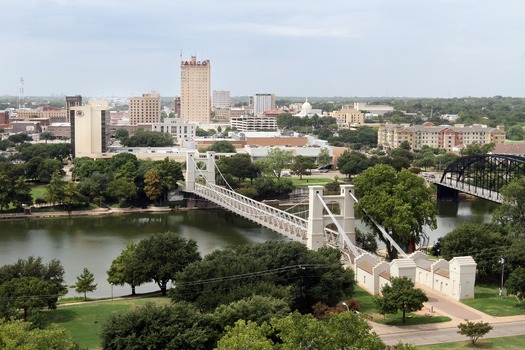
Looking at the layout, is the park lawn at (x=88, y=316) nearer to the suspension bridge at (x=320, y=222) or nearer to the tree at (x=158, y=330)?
the tree at (x=158, y=330)

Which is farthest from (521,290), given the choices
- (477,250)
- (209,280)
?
(209,280)

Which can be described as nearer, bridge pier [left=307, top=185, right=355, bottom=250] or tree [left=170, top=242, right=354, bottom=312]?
tree [left=170, top=242, right=354, bottom=312]

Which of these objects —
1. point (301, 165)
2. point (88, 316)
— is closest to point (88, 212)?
point (301, 165)

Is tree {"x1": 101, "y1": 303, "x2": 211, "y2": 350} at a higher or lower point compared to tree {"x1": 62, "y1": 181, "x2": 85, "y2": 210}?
higher

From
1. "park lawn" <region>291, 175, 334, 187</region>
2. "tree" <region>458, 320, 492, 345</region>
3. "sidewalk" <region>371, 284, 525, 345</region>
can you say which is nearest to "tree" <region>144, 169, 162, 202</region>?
"park lawn" <region>291, 175, 334, 187</region>

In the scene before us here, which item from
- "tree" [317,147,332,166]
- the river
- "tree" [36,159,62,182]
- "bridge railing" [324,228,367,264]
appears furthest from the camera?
A: "tree" [317,147,332,166]

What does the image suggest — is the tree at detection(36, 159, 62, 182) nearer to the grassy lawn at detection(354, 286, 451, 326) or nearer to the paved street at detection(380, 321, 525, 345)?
the grassy lawn at detection(354, 286, 451, 326)

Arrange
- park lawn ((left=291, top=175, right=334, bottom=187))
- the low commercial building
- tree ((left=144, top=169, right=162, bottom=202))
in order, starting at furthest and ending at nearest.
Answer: the low commercial building
park lawn ((left=291, top=175, right=334, bottom=187))
tree ((left=144, top=169, right=162, bottom=202))
